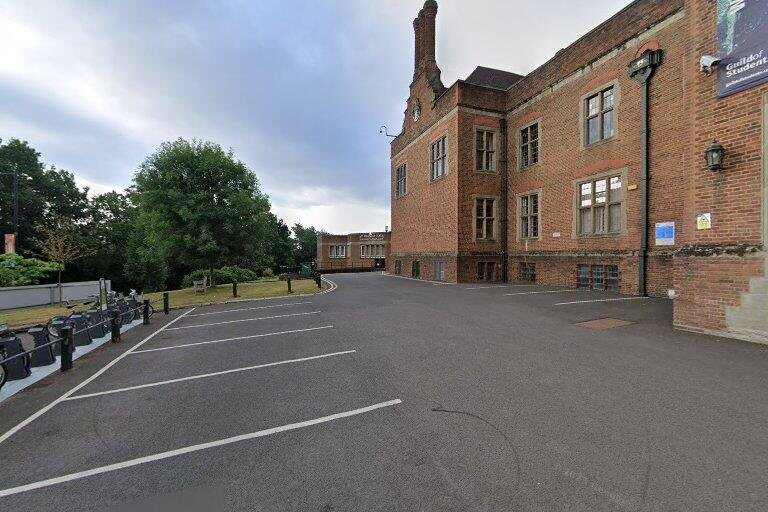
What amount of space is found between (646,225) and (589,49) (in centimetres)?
862

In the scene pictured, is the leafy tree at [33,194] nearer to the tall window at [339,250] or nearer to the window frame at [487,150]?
the tall window at [339,250]

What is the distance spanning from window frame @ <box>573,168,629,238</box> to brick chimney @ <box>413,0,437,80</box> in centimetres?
1453

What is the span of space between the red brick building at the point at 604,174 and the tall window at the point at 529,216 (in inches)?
3.3

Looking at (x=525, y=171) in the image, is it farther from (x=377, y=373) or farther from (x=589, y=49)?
(x=377, y=373)

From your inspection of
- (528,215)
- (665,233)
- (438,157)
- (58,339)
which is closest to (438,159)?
(438,157)

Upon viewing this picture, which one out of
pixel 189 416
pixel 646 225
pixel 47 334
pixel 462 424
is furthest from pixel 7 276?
pixel 646 225

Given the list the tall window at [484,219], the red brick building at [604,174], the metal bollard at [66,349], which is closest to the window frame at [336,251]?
the red brick building at [604,174]

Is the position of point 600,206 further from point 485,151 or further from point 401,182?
point 401,182

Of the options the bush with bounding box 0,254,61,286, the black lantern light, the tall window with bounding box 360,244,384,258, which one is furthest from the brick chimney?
the tall window with bounding box 360,244,384,258

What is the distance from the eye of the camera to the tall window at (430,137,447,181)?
22.0 meters

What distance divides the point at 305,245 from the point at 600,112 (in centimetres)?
6806

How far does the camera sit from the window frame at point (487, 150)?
20.4 m

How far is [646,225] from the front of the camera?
12.9 m

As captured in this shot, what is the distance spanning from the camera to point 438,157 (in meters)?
22.7
